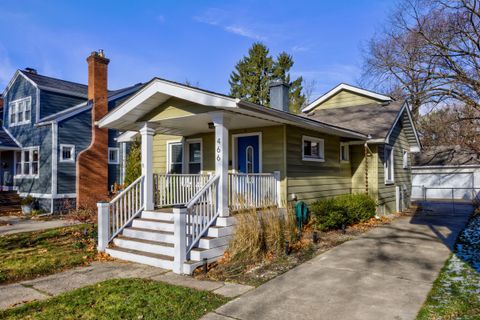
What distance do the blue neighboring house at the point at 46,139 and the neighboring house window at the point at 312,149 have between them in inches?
392

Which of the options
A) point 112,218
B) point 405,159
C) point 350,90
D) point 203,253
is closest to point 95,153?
point 112,218

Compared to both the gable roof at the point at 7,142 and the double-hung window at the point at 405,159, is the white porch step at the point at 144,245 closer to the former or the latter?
the double-hung window at the point at 405,159

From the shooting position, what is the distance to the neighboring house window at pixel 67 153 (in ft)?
54.5

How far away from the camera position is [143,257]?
6863 mm

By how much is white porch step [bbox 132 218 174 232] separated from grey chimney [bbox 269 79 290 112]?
19.9 ft

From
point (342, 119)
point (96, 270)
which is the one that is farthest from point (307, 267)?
point (342, 119)

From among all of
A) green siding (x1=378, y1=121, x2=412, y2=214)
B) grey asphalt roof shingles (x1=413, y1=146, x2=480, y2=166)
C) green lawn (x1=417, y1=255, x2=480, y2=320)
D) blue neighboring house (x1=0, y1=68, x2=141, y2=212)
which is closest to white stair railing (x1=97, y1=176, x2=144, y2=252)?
green lawn (x1=417, y1=255, x2=480, y2=320)

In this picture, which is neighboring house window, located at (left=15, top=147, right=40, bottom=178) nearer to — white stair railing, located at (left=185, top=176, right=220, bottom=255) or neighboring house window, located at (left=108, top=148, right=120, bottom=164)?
neighboring house window, located at (left=108, top=148, right=120, bottom=164)

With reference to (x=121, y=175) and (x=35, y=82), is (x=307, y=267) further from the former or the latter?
(x=35, y=82)

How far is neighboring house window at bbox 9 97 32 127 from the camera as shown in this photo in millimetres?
17984

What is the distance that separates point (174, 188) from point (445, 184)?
20.1 meters

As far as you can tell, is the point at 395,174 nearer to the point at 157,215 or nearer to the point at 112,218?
the point at 157,215

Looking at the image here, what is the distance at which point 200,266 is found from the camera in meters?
6.27

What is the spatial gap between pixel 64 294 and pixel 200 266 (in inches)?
88.4
